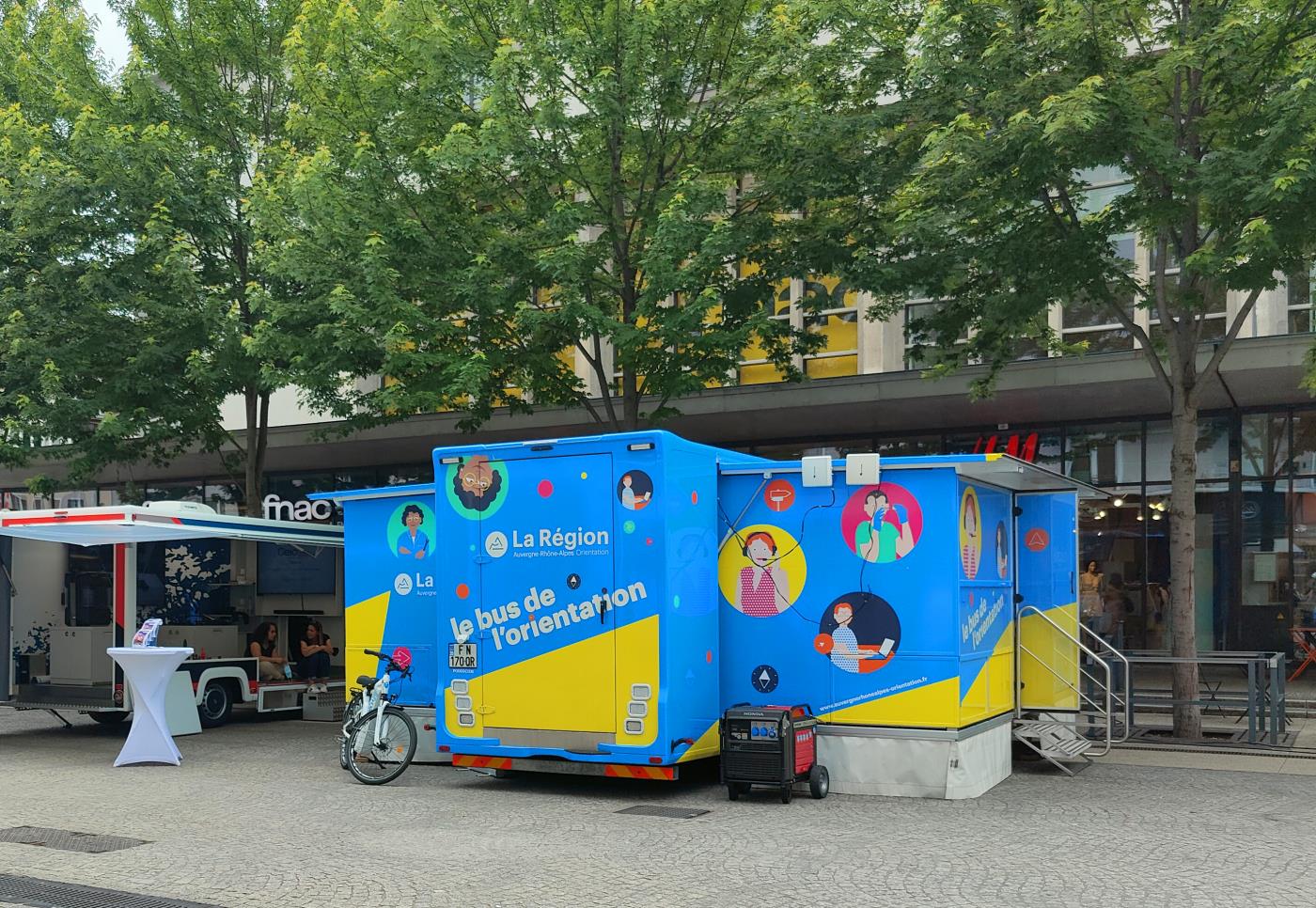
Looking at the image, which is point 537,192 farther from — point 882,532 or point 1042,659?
point 1042,659

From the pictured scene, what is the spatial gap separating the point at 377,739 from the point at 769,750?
138 inches

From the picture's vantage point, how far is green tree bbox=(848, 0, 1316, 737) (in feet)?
38.7

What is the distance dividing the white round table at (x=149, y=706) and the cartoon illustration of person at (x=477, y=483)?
3.42 meters

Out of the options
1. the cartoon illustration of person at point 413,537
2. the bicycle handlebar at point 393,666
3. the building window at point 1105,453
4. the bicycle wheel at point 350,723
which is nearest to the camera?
the bicycle wheel at point 350,723

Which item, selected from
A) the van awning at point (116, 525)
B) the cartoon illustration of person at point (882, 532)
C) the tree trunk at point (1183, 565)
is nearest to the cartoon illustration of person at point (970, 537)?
the cartoon illustration of person at point (882, 532)

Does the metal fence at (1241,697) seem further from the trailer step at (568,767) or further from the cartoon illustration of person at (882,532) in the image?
the trailer step at (568,767)

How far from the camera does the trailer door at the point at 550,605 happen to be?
10859 mm

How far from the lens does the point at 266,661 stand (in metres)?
17.4

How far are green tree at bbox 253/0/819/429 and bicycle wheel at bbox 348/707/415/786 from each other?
442cm

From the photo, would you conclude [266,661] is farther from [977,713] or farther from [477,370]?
[977,713]

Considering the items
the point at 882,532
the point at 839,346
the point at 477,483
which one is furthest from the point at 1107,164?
the point at 839,346

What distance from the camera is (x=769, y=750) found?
33.5 ft

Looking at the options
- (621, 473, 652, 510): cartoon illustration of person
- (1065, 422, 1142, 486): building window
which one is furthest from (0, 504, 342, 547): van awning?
(1065, 422, 1142, 486): building window

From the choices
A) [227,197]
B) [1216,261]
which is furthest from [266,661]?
[1216,261]
